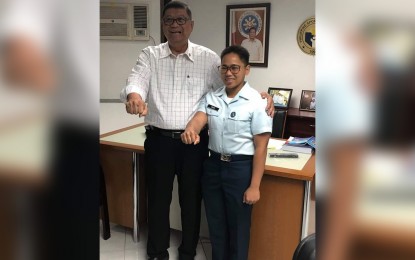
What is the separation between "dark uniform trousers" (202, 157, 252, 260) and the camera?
1.67m

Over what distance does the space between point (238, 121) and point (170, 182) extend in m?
0.62

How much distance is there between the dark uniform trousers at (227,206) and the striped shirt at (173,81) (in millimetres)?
333

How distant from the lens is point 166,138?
1873mm

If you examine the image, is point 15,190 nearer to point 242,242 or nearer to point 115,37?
point 242,242

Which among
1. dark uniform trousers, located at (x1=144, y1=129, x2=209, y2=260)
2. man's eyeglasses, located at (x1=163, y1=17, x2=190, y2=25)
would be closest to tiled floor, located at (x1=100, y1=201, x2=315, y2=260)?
dark uniform trousers, located at (x1=144, y1=129, x2=209, y2=260)

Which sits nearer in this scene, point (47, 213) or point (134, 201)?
point (47, 213)

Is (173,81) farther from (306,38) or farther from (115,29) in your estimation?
(306,38)

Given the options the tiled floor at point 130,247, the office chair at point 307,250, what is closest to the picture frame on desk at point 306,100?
the tiled floor at point 130,247

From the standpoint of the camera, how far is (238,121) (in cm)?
161

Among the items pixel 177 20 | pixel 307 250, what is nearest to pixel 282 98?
pixel 177 20

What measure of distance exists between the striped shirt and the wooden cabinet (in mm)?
1866

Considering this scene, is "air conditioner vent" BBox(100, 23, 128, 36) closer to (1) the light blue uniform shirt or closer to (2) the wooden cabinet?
(2) the wooden cabinet

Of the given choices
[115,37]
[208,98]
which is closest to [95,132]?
[208,98]

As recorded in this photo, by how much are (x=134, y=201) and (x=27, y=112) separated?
2.19 m
